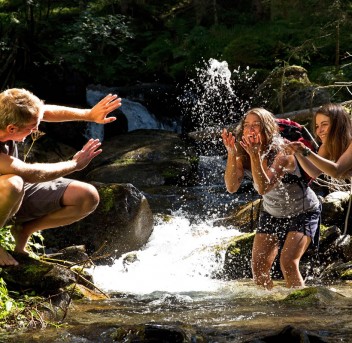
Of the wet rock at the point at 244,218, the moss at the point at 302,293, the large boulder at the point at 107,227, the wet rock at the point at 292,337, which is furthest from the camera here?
the wet rock at the point at 244,218

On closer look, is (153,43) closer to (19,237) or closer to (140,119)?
(140,119)

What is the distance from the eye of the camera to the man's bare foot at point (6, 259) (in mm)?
5352

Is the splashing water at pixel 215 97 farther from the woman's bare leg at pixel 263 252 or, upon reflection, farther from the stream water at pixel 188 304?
the woman's bare leg at pixel 263 252

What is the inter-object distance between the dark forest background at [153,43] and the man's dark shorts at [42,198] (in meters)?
11.9

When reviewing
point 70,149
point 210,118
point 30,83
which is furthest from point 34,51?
point 210,118

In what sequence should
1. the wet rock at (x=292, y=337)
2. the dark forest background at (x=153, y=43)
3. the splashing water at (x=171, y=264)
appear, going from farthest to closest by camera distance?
the dark forest background at (x=153, y=43), the splashing water at (x=171, y=264), the wet rock at (x=292, y=337)

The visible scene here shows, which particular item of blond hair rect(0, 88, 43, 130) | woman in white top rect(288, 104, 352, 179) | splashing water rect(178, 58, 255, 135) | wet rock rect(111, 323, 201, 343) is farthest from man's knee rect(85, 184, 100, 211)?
splashing water rect(178, 58, 255, 135)

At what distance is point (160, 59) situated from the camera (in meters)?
21.5

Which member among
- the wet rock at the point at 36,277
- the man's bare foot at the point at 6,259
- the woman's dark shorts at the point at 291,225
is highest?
the woman's dark shorts at the point at 291,225

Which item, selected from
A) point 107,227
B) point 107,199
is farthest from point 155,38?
point 107,227

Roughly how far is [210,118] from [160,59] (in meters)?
3.17

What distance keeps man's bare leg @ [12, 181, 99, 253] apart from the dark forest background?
38.9ft

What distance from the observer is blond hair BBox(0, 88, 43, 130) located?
4703 millimetres

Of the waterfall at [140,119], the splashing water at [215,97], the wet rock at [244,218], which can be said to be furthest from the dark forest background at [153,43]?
the wet rock at [244,218]
